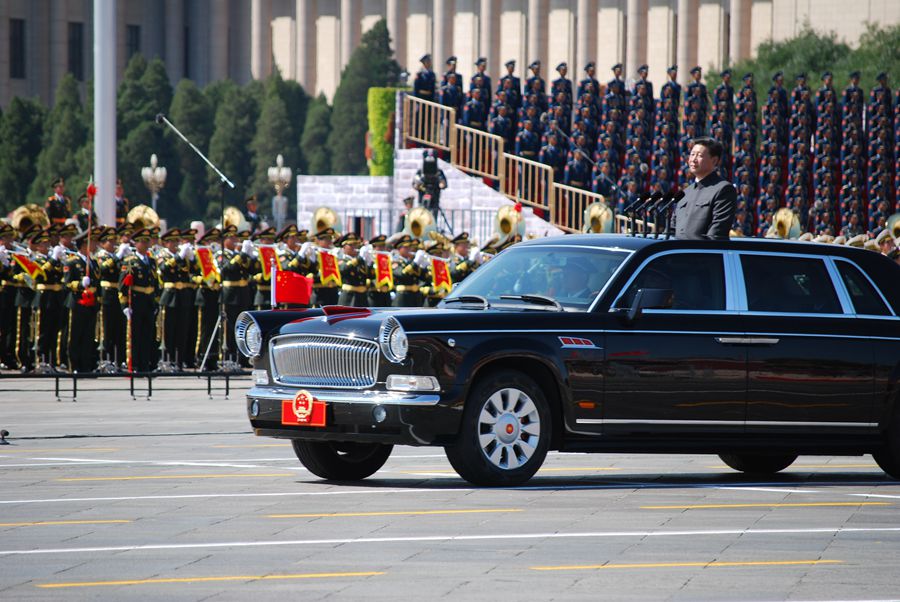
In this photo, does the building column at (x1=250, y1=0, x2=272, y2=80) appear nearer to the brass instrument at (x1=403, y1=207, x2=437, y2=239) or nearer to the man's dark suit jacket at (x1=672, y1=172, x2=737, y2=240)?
the brass instrument at (x1=403, y1=207, x2=437, y2=239)

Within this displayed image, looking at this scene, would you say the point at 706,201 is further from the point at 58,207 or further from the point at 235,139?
the point at 235,139

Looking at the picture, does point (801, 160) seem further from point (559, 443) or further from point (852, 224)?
point (559, 443)

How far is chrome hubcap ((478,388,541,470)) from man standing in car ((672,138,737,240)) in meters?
1.97

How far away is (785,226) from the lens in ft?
128

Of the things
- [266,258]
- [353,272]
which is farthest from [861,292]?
[353,272]

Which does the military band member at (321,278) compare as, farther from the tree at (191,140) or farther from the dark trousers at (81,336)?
the tree at (191,140)

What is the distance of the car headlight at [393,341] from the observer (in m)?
12.2

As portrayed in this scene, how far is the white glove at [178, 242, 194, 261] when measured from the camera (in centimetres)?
2814

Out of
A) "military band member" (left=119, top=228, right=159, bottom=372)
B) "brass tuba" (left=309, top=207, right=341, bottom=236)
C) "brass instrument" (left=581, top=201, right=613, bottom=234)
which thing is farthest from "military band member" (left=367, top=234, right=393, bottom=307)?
"brass instrument" (left=581, top=201, right=613, bottom=234)

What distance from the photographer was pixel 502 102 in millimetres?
45594

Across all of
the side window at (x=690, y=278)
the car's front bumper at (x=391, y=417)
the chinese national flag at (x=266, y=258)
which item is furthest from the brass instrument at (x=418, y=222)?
the car's front bumper at (x=391, y=417)

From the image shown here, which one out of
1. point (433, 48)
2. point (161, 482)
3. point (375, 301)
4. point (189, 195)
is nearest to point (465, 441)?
point (161, 482)

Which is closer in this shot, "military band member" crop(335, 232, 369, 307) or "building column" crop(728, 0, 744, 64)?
"military band member" crop(335, 232, 369, 307)

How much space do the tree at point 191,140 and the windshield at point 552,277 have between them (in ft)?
261
